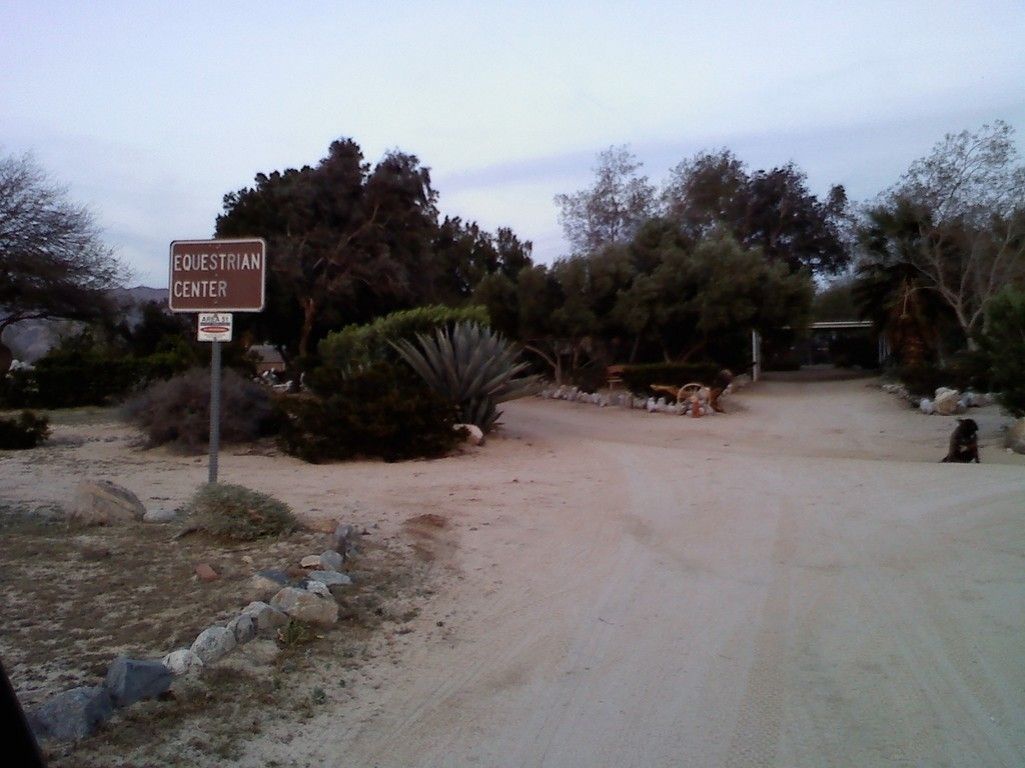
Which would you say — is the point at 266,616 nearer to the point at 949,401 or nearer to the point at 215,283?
the point at 215,283

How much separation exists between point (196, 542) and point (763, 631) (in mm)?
4921

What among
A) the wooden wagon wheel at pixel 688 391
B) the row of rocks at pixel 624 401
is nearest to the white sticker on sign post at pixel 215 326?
the row of rocks at pixel 624 401

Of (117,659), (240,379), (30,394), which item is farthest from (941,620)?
(30,394)

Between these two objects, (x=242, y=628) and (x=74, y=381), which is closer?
(x=242, y=628)

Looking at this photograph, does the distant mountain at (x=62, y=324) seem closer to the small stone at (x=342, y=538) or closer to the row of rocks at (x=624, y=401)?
the row of rocks at (x=624, y=401)

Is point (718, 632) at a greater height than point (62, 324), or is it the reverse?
point (62, 324)

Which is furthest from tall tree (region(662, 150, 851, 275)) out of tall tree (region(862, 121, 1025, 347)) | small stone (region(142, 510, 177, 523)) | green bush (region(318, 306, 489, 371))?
small stone (region(142, 510, 177, 523))

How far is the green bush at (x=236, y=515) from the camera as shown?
29.3ft

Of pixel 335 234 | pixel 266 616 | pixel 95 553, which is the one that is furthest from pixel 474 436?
pixel 335 234

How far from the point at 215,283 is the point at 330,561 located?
4.21 metres

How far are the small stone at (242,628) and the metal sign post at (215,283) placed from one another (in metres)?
4.69

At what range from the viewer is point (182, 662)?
5645mm

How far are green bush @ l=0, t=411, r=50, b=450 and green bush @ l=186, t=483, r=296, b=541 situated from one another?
955 cm

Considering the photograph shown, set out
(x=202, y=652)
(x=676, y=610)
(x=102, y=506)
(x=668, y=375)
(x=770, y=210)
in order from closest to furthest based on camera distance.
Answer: (x=202, y=652)
(x=676, y=610)
(x=102, y=506)
(x=668, y=375)
(x=770, y=210)
